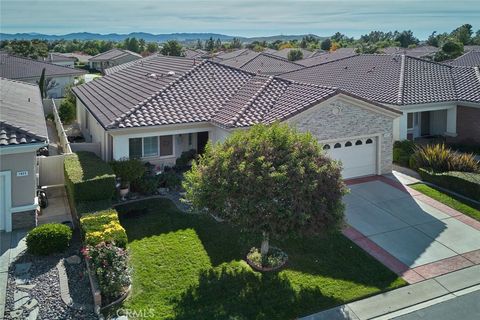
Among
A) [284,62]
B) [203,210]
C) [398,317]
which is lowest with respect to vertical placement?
[398,317]

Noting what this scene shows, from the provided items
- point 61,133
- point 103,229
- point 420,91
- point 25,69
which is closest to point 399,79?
point 420,91

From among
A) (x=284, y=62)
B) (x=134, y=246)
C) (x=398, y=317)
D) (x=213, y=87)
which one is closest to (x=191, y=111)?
(x=213, y=87)

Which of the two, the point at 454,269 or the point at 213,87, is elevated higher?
the point at 213,87

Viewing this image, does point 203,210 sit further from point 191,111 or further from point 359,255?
point 191,111

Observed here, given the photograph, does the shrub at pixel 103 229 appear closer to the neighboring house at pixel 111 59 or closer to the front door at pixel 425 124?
the front door at pixel 425 124

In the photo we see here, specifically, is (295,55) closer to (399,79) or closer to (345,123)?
(399,79)
